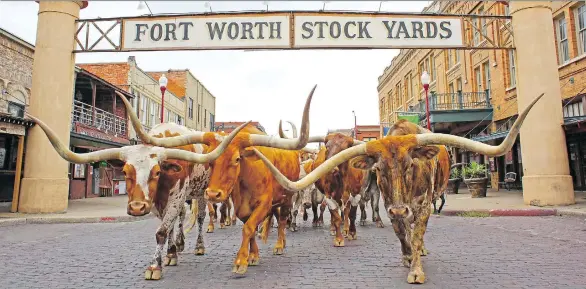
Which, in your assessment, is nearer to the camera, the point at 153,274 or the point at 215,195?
the point at 215,195

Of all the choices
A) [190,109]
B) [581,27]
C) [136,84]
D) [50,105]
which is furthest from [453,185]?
[190,109]

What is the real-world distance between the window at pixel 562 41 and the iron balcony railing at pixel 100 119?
22520mm

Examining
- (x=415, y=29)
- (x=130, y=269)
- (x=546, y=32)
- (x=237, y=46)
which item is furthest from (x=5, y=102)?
(x=546, y=32)

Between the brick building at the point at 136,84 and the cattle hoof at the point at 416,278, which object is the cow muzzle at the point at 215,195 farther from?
the brick building at the point at 136,84

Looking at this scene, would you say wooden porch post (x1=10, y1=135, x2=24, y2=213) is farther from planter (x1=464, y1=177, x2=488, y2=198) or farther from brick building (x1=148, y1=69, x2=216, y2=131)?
brick building (x1=148, y1=69, x2=216, y2=131)

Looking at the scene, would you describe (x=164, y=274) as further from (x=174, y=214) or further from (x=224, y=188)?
(x=224, y=188)

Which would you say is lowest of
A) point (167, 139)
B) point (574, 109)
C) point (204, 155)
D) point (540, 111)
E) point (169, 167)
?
point (169, 167)

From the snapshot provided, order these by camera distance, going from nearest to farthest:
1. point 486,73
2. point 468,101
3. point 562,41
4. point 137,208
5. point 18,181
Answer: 1. point 137,208
2. point 18,181
3. point 562,41
4. point 486,73
5. point 468,101

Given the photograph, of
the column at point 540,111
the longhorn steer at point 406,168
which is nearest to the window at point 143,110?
the column at point 540,111

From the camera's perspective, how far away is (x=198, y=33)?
12.5 meters

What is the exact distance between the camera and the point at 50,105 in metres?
12.5

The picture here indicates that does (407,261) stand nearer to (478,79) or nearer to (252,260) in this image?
(252,260)

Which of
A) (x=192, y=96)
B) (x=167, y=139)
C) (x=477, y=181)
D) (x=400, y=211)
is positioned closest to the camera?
(x=400, y=211)

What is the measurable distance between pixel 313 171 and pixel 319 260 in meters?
1.92
